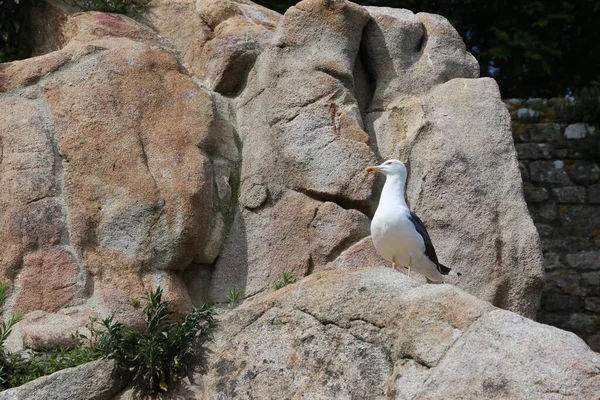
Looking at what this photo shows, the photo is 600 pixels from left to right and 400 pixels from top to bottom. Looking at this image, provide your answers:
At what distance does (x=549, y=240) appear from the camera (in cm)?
1052

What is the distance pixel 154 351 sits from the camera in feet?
17.9

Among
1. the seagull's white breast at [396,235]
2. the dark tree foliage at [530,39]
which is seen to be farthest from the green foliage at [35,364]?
the dark tree foliage at [530,39]

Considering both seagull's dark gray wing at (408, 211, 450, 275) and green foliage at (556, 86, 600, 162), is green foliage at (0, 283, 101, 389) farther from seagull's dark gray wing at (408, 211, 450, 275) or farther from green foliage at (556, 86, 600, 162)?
green foliage at (556, 86, 600, 162)

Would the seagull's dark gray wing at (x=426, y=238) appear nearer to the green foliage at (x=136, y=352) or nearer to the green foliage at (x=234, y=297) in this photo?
the green foliage at (x=234, y=297)

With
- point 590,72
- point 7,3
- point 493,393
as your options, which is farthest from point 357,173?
point 590,72

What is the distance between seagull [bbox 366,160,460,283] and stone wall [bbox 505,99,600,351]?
423 cm

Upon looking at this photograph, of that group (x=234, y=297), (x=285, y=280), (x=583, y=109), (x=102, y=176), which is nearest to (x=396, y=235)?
(x=285, y=280)

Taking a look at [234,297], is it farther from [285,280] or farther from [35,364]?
[35,364]

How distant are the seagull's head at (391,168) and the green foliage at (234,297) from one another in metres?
1.02

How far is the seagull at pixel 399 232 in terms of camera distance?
609 cm

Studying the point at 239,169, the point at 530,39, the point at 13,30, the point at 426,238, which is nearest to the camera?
the point at 426,238

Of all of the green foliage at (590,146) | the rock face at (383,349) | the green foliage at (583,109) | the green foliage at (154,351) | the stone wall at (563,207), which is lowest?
the stone wall at (563,207)

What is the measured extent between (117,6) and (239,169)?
1702 millimetres

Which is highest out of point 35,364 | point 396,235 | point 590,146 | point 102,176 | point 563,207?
point 102,176
